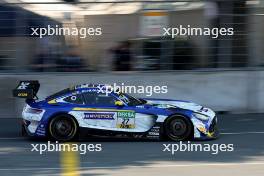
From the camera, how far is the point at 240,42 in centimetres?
1764

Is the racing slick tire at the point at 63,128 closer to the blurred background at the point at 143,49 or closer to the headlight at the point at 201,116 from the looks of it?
the headlight at the point at 201,116

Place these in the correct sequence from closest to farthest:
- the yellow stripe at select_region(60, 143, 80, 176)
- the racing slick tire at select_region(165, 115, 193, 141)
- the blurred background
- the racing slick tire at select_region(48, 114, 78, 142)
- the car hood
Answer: the yellow stripe at select_region(60, 143, 80, 176)
the racing slick tire at select_region(165, 115, 193, 141)
the racing slick tire at select_region(48, 114, 78, 142)
the car hood
the blurred background

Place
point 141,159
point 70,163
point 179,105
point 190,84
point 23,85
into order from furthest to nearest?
point 190,84, point 23,85, point 179,105, point 141,159, point 70,163

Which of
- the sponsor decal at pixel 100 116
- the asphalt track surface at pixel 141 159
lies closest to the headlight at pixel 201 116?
the asphalt track surface at pixel 141 159

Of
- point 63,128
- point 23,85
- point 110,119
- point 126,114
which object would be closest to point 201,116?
point 126,114

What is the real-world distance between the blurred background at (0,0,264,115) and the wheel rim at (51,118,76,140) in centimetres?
450

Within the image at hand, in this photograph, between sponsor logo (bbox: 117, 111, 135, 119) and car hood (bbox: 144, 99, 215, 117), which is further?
car hood (bbox: 144, 99, 215, 117)


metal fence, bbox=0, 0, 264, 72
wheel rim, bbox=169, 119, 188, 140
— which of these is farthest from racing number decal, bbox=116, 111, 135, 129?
metal fence, bbox=0, 0, 264, 72

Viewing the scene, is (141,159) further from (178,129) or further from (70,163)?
(178,129)

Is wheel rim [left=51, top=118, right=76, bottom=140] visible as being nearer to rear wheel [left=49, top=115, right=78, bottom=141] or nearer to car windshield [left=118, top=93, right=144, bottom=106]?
rear wheel [left=49, top=115, right=78, bottom=141]

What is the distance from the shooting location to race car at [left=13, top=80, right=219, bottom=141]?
12367mm

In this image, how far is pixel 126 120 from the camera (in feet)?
40.7

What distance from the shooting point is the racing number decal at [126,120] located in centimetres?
1239

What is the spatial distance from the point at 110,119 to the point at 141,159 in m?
2.17
